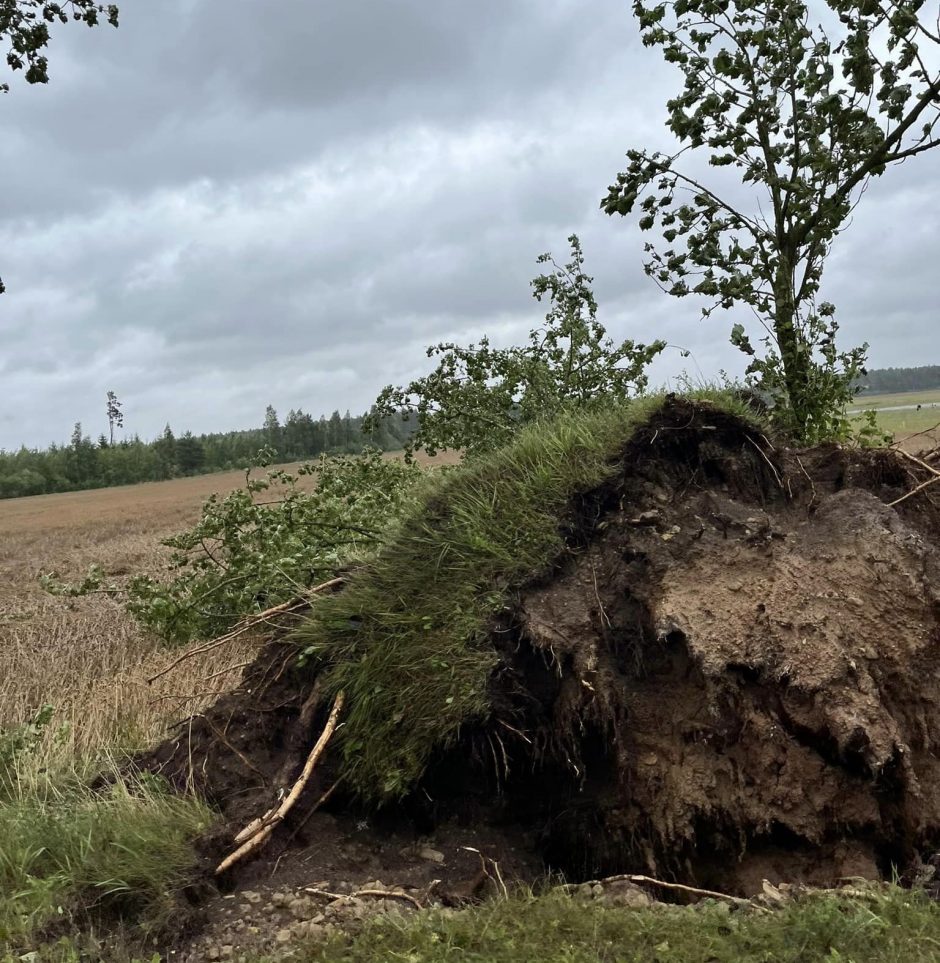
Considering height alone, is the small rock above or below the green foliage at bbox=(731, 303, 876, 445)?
below

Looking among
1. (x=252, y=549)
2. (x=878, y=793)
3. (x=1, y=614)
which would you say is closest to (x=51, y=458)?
(x=1, y=614)

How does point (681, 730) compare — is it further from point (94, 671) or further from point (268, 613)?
point (94, 671)

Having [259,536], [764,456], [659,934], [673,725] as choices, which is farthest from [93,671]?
[659,934]

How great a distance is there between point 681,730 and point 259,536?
470 centimetres

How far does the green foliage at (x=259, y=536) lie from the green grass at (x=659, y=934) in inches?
153

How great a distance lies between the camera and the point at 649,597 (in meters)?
4.03

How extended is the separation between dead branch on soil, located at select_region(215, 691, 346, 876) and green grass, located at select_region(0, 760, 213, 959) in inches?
7.5

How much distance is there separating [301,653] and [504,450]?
1.67 m

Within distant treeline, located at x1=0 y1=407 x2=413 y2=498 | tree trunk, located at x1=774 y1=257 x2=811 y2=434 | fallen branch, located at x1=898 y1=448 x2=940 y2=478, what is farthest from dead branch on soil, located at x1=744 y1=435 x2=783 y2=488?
distant treeline, located at x1=0 y1=407 x2=413 y2=498

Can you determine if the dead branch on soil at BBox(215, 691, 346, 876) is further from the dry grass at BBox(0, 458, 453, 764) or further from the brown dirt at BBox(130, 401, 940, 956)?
the dry grass at BBox(0, 458, 453, 764)

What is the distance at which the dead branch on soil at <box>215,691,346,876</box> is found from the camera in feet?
11.5

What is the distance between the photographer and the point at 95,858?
353cm

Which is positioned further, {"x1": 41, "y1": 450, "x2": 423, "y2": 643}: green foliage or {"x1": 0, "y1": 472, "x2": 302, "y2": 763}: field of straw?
{"x1": 41, "y1": 450, "x2": 423, "y2": 643}: green foliage

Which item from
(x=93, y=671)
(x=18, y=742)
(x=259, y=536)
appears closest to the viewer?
(x=18, y=742)
